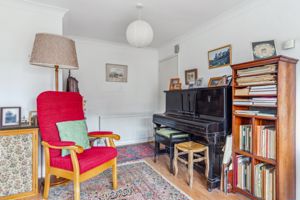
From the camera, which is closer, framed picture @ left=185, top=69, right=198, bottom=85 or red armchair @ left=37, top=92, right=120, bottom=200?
red armchair @ left=37, top=92, right=120, bottom=200

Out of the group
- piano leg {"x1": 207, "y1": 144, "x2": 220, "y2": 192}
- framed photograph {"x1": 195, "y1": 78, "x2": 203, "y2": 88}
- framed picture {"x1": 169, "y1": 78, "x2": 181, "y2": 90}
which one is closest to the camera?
piano leg {"x1": 207, "y1": 144, "x2": 220, "y2": 192}

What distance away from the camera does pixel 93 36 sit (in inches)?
143

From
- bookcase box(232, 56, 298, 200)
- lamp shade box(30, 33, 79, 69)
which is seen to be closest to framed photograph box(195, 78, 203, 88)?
bookcase box(232, 56, 298, 200)

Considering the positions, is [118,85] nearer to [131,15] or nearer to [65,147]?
[131,15]

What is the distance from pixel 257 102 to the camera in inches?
74.0

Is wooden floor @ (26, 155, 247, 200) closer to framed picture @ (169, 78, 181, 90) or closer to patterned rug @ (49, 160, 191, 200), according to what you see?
patterned rug @ (49, 160, 191, 200)

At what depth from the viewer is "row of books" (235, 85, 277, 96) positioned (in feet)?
5.70

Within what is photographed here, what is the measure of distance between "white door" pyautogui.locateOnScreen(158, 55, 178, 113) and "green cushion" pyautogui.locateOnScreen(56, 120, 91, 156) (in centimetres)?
236

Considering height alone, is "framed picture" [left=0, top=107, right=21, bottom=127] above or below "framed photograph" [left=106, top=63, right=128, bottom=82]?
below

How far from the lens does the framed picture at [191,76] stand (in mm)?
3249

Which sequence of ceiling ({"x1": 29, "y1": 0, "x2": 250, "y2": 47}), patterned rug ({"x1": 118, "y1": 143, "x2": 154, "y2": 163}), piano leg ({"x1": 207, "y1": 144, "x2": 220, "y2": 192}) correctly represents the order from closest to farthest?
piano leg ({"x1": 207, "y1": 144, "x2": 220, "y2": 192}), ceiling ({"x1": 29, "y1": 0, "x2": 250, "y2": 47}), patterned rug ({"x1": 118, "y1": 143, "x2": 154, "y2": 163})

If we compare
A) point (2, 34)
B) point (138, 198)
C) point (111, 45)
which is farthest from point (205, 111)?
point (2, 34)

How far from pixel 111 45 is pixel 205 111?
2666 millimetres

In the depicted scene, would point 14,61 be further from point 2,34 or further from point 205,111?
point 205,111
